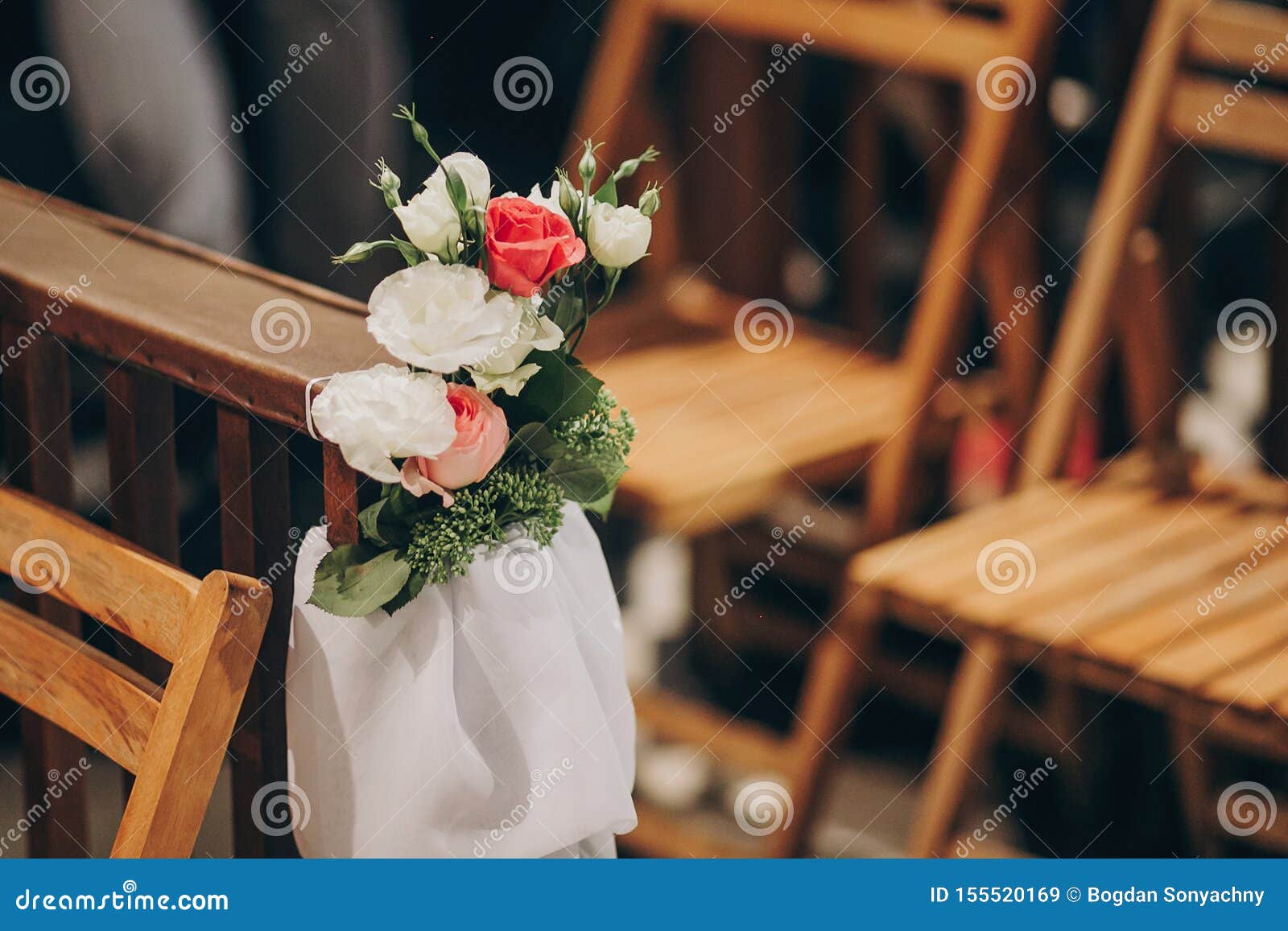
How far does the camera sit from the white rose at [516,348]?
1.07 m

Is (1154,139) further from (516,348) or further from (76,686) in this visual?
(76,686)

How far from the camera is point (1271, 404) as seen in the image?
2.22 metres

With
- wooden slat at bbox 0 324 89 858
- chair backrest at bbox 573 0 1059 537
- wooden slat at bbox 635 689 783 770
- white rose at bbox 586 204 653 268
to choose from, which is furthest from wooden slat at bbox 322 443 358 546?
wooden slat at bbox 635 689 783 770

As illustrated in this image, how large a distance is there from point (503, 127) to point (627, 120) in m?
0.44

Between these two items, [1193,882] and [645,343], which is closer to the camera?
[1193,882]

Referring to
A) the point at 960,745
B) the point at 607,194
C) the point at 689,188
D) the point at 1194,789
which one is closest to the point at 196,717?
the point at 607,194

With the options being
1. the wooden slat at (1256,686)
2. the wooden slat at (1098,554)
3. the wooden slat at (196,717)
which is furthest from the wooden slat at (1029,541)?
the wooden slat at (196,717)

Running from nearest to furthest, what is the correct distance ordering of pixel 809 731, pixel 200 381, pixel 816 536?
1. pixel 200 381
2. pixel 809 731
3. pixel 816 536

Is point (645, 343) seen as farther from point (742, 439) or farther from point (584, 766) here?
point (584, 766)

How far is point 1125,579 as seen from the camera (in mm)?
1710

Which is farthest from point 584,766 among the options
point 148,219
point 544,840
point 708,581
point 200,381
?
point 708,581

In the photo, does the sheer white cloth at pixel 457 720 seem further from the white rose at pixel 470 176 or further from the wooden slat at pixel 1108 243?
the wooden slat at pixel 1108 243

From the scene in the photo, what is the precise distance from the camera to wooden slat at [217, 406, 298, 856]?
3.89ft

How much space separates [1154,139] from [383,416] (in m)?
1.18
